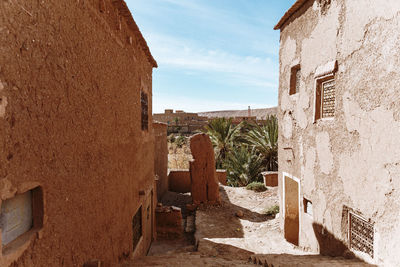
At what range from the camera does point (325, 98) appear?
4793 millimetres

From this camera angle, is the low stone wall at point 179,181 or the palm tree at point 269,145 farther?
the palm tree at point 269,145

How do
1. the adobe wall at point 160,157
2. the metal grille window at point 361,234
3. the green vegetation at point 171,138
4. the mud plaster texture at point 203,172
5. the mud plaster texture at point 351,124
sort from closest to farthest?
the mud plaster texture at point 351,124 < the metal grille window at point 361,234 < the adobe wall at point 160,157 < the mud plaster texture at point 203,172 < the green vegetation at point 171,138

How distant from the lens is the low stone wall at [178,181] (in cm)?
1345

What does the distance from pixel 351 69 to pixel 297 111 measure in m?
1.97

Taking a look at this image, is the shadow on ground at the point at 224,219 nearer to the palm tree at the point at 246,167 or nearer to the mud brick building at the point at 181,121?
the palm tree at the point at 246,167

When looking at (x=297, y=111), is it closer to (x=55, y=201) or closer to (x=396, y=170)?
(x=396, y=170)

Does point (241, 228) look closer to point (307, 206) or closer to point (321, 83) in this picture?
point (307, 206)

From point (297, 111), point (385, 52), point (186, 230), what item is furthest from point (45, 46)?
point (186, 230)

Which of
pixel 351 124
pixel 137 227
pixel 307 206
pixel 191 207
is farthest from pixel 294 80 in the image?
pixel 191 207

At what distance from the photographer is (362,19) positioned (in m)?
3.62

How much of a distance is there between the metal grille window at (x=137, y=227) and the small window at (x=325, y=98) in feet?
13.7

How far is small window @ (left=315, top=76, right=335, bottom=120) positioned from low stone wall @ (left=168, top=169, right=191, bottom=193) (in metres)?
9.33

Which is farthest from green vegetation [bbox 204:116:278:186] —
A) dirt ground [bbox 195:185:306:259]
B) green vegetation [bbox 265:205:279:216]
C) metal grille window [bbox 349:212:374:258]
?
metal grille window [bbox 349:212:374:258]

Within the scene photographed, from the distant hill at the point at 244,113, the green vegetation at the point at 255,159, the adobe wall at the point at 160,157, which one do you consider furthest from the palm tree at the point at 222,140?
the distant hill at the point at 244,113
